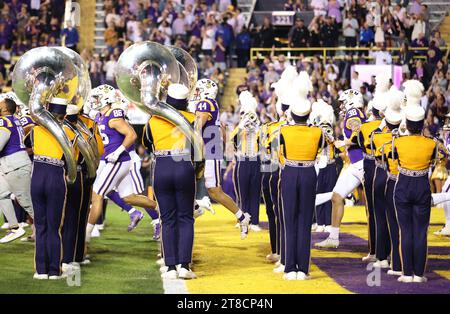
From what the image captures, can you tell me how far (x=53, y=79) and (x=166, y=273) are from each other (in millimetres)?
2318

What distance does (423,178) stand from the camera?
32.6 feet

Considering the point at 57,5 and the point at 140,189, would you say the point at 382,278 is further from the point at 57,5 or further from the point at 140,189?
the point at 57,5

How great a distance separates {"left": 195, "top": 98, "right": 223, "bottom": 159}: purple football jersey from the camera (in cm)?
1251

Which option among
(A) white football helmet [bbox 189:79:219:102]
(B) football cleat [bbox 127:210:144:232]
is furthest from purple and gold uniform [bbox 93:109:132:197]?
(B) football cleat [bbox 127:210:144:232]

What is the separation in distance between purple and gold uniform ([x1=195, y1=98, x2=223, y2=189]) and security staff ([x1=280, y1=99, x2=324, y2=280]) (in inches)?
102

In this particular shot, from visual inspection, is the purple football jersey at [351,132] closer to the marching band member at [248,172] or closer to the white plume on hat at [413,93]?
the white plume on hat at [413,93]

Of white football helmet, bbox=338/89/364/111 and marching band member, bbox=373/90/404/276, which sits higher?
white football helmet, bbox=338/89/364/111

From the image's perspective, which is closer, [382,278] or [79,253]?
[382,278]

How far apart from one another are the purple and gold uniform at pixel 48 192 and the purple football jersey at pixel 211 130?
119 inches

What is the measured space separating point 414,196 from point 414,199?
0.11 ft

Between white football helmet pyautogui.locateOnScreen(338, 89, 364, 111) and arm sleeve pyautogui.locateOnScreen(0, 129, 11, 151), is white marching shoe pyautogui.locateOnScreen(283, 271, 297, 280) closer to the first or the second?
white football helmet pyautogui.locateOnScreen(338, 89, 364, 111)

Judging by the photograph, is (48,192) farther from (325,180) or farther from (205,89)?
(325,180)

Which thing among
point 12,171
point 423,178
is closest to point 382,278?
point 423,178

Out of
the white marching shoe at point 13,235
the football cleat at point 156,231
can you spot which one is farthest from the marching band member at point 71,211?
A: the white marching shoe at point 13,235
